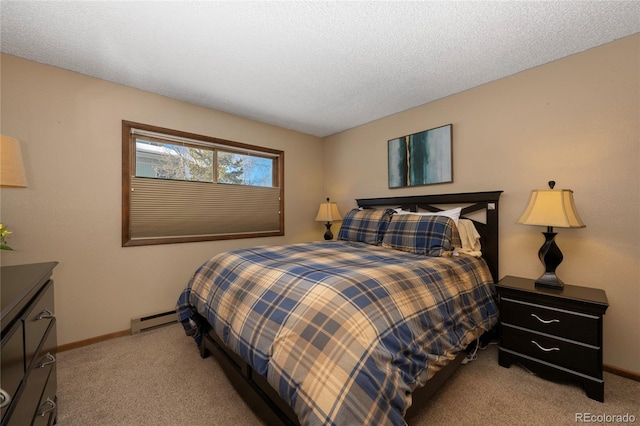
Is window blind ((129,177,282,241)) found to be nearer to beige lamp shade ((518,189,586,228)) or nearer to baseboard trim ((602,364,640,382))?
beige lamp shade ((518,189,586,228))

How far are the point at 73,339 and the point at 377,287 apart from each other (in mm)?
2749

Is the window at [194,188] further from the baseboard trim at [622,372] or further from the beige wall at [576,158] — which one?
the baseboard trim at [622,372]

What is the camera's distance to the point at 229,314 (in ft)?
5.28

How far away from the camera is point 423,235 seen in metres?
2.35

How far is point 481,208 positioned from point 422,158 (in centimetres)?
84

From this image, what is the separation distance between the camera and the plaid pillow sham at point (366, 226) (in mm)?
2826

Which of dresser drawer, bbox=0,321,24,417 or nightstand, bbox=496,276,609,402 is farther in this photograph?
nightstand, bbox=496,276,609,402

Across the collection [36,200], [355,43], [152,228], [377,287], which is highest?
[355,43]

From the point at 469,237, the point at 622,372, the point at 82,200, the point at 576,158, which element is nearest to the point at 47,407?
the point at 82,200

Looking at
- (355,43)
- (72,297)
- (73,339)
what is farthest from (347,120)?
(73,339)

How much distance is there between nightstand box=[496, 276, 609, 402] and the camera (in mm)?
1637

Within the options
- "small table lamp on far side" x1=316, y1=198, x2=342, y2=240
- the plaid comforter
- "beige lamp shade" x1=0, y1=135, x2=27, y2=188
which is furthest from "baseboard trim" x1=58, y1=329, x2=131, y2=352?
"small table lamp on far side" x1=316, y1=198, x2=342, y2=240

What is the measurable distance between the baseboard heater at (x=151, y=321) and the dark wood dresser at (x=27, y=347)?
46.5 inches

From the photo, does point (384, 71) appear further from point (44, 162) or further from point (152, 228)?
point (44, 162)
